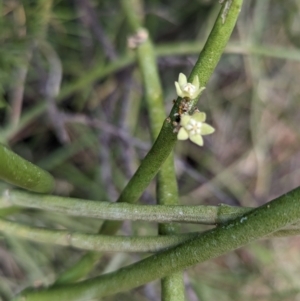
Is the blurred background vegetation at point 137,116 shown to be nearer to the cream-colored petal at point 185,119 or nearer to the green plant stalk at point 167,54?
the green plant stalk at point 167,54

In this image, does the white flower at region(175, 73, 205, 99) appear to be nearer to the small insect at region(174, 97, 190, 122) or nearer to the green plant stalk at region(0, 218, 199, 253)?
the small insect at region(174, 97, 190, 122)

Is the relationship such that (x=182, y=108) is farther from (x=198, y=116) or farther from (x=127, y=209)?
(x=127, y=209)

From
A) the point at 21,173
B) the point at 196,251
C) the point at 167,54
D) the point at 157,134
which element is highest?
the point at 167,54

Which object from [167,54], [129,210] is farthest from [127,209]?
[167,54]

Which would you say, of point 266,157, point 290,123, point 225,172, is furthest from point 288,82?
point 225,172

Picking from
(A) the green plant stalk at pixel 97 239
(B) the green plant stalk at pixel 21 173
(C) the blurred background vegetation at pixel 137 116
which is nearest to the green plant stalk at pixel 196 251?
(A) the green plant stalk at pixel 97 239

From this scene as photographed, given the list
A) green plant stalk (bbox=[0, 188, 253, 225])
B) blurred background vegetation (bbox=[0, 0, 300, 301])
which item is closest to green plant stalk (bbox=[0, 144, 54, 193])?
green plant stalk (bbox=[0, 188, 253, 225])

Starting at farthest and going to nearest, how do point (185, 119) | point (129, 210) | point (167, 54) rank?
point (167, 54) < point (129, 210) < point (185, 119)
